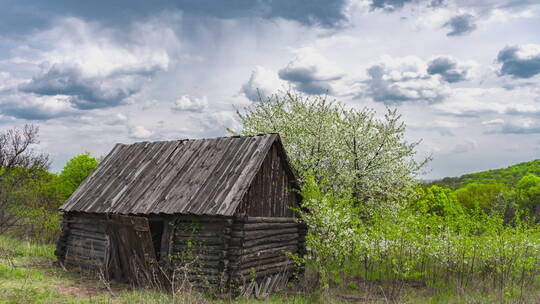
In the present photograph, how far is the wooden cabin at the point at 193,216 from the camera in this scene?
1250 cm

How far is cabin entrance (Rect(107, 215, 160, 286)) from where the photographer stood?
13.3 meters

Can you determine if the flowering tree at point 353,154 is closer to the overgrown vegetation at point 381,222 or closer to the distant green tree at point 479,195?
the overgrown vegetation at point 381,222

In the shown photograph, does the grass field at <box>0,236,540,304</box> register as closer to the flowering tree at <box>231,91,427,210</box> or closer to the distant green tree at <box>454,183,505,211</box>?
the flowering tree at <box>231,91,427,210</box>

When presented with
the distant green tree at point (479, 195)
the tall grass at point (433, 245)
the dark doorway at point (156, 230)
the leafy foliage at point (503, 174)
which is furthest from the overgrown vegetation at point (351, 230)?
the leafy foliage at point (503, 174)

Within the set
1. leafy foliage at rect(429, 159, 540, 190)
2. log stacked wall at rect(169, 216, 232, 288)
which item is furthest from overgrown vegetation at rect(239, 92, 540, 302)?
leafy foliage at rect(429, 159, 540, 190)

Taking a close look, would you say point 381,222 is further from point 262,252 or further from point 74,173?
point 74,173

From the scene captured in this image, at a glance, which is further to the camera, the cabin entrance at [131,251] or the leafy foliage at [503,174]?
the leafy foliage at [503,174]

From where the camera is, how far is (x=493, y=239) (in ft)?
47.0

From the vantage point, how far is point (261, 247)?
13.7 m

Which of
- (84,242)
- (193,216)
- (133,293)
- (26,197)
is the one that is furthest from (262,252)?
(26,197)

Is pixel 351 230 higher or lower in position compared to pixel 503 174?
lower

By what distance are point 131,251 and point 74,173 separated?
644 inches

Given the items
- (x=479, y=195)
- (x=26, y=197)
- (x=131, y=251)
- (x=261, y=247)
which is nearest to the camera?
(x=261, y=247)

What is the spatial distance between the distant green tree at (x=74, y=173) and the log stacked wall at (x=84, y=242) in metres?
10.8
